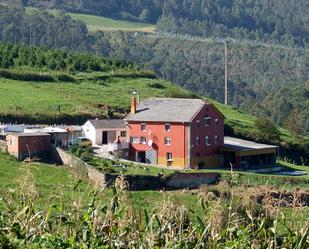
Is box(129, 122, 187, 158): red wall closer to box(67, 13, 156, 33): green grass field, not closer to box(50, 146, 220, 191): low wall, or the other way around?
box(50, 146, 220, 191): low wall

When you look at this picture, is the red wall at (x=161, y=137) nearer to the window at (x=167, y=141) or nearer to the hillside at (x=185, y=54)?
the window at (x=167, y=141)

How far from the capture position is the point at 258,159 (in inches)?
1492

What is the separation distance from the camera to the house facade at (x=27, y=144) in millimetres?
32438

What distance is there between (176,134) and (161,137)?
0.70 metres

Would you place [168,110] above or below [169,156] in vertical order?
above

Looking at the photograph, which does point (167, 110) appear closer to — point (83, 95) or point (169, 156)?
point (169, 156)

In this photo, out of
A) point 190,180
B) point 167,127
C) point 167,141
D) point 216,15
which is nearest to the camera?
point 190,180

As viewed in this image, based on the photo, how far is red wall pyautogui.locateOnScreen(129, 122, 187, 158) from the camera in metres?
35.5

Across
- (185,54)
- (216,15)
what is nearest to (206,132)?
(185,54)

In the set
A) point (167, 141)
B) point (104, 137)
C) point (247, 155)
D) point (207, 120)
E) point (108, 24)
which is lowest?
point (108, 24)

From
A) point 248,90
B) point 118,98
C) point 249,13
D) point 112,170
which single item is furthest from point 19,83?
point 249,13

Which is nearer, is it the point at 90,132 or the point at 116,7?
the point at 90,132

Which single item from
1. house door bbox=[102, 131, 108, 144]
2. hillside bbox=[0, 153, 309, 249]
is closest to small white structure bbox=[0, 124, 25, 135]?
house door bbox=[102, 131, 108, 144]

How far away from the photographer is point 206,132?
120 feet
